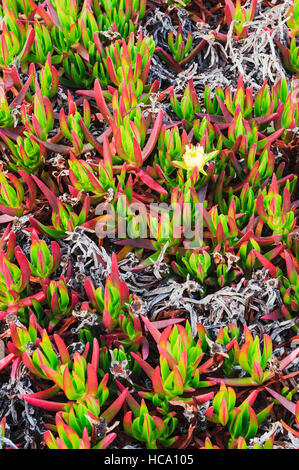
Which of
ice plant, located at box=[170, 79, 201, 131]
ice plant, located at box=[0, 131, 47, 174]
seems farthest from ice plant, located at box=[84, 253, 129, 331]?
ice plant, located at box=[170, 79, 201, 131]

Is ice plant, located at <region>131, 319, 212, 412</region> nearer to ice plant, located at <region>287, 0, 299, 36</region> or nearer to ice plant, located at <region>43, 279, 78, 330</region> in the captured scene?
ice plant, located at <region>43, 279, 78, 330</region>

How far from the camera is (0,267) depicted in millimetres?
1339

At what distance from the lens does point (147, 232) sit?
4.87ft

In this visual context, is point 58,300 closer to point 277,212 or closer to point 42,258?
point 42,258

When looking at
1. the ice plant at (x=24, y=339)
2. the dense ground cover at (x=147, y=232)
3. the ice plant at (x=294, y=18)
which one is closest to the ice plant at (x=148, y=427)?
the dense ground cover at (x=147, y=232)

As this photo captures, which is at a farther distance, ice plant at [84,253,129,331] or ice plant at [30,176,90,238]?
ice plant at [30,176,90,238]

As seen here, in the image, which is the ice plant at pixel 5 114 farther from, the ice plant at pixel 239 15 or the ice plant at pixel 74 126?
the ice plant at pixel 239 15

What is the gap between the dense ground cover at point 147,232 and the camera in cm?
122

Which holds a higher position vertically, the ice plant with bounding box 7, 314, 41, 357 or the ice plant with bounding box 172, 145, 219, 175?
the ice plant with bounding box 172, 145, 219, 175

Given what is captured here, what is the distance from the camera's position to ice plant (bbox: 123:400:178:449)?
115cm

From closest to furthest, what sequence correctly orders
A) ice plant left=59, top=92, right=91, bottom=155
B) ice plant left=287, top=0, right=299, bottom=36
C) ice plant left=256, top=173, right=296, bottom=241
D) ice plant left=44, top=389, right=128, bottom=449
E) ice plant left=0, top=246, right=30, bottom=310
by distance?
ice plant left=44, top=389, right=128, bottom=449 → ice plant left=0, top=246, right=30, bottom=310 → ice plant left=256, top=173, right=296, bottom=241 → ice plant left=59, top=92, right=91, bottom=155 → ice plant left=287, top=0, right=299, bottom=36

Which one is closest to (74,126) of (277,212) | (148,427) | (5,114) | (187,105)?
(5,114)

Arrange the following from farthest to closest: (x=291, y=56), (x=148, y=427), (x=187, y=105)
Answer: (x=291, y=56) → (x=187, y=105) → (x=148, y=427)

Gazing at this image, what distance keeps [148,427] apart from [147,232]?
21.8 inches
